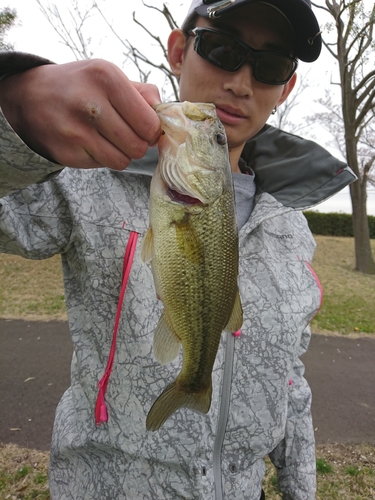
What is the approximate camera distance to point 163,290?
144 cm

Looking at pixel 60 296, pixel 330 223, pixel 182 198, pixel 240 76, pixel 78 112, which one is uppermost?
pixel 330 223

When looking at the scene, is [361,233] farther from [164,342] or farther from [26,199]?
[26,199]

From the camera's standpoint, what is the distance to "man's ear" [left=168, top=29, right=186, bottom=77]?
2.13 m

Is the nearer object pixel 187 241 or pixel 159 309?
pixel 187 241

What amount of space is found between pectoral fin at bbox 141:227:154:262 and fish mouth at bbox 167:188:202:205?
0.14 metres

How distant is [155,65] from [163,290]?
1142 cm

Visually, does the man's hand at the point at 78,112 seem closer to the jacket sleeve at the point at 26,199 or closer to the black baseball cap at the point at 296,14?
the jacket sleeve at the point at 26,199

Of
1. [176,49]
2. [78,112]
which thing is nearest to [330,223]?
[176,49]

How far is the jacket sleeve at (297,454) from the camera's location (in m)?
2.33

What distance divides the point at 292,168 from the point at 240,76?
0.73 m

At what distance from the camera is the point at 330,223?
22.8 m

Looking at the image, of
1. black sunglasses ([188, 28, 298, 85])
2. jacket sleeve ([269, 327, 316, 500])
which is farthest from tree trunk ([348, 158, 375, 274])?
black sunglasses ([188, 28, 298, 85])

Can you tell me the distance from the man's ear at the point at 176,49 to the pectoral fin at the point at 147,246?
1177 millimetres

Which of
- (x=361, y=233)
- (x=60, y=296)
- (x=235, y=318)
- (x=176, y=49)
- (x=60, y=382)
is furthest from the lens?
(x=361, y=233)
